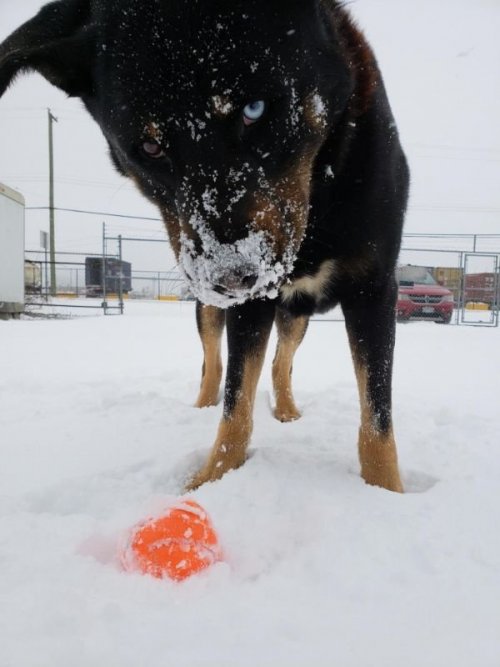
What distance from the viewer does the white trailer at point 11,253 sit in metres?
10.3

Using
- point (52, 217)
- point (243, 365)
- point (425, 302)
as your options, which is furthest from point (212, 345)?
point (52, 217)

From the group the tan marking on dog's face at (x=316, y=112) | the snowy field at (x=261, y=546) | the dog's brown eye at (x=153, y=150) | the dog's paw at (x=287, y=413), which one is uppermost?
the tan marking on dog's face at (x=316, y=112)

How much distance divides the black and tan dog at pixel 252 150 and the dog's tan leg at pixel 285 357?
0.96m

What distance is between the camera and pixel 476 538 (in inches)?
52.9

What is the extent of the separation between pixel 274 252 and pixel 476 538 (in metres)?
0.98

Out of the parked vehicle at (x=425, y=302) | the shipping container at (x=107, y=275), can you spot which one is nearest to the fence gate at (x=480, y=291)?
the parked vehicle at (x=425, y=302)

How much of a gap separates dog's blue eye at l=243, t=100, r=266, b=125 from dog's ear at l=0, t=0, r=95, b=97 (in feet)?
2.19

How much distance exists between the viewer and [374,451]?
6.10 feet

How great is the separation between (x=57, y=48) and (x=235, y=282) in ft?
3.54

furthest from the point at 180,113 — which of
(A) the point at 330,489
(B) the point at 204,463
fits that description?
(B) the point at 204,463

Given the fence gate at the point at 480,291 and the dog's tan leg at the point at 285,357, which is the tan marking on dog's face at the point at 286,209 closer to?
the dog's tan leg at the point at 285,357

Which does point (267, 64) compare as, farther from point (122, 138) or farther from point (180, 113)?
point (122, 138)

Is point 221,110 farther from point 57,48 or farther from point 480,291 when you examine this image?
point 480,291

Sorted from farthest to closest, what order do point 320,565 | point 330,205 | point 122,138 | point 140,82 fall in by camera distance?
point 330,205 → point 122,138 → point 140,82 → point 320,565
